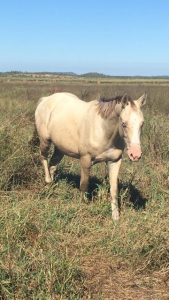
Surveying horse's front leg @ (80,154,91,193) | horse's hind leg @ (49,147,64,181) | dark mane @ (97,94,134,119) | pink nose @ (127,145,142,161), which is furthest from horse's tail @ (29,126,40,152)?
pink nose @ (127,145,142,161)

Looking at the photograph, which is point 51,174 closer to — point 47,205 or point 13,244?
point 47,205

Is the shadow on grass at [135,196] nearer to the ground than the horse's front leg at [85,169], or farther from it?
nearer to the ground

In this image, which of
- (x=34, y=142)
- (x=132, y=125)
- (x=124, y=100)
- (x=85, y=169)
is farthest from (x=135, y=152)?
(x=34, y=142)

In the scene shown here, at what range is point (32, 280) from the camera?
11.7 feet

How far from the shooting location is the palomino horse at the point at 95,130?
213 inches

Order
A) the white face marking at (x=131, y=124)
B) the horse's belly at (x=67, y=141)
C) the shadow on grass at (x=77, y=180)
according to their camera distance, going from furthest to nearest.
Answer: the shadow on grass at (x=77, y=180)
the horse's belly at (x=67, y=141)
the white face marking at (x=131, y=124)

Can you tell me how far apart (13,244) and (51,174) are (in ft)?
12.3

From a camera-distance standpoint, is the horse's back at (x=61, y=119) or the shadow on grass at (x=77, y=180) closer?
the horse's back at (x=61, y=119)

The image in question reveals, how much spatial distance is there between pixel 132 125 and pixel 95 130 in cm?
92

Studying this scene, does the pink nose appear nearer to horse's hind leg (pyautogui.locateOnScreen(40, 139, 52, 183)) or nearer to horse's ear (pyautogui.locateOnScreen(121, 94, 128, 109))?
horse's ear (pyautogui.locateOnScreen(121, 94, 128, 109))

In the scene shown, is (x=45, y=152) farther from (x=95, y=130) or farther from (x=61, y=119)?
(x=95, y=130)

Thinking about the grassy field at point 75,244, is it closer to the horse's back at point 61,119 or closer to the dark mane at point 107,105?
the horse's back at point 61,119

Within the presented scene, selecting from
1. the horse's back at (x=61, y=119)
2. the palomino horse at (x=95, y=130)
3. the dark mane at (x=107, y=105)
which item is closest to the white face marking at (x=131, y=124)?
the palomino horse at (x=95, y=130)

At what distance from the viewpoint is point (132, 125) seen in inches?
209
